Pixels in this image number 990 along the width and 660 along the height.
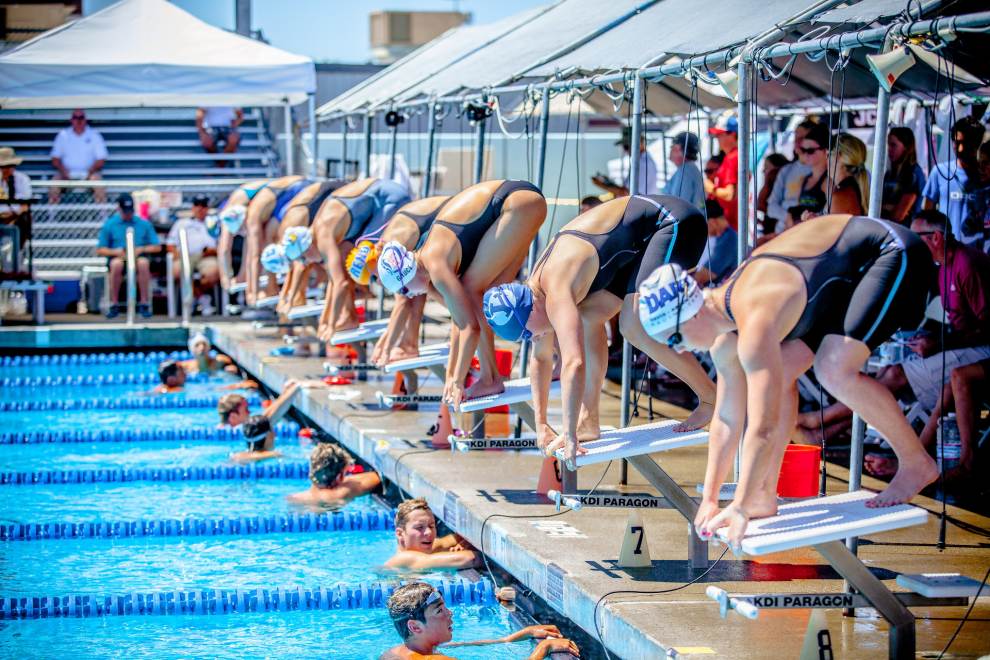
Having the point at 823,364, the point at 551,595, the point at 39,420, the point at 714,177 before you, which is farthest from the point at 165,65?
the point at 823,364

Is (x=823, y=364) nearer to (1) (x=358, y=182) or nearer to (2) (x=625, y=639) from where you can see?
(2) (x=625, y=639)

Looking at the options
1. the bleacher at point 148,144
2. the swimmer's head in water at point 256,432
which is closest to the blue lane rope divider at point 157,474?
the swimmer's head in water at point 256,432

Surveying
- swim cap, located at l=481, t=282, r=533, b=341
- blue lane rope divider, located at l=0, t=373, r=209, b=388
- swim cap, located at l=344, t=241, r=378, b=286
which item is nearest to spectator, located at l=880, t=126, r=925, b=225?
swim cap, located at l=344, t=241, r=378, b=286

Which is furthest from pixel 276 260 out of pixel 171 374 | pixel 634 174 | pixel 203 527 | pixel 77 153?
pixel 77 153

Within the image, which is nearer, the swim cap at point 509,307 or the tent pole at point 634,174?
the swim cap at point 509,307

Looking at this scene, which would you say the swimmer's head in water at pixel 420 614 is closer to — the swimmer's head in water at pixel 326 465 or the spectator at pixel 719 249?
the swimmer's head in water at pixel 326 465

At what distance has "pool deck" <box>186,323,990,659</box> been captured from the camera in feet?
15.2

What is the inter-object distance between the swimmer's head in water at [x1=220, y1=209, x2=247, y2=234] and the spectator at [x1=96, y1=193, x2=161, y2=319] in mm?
2665

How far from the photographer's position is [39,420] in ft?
40.0

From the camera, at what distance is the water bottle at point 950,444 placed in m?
7.18

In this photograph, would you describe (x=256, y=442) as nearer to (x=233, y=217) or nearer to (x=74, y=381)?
(x=233, y=217)

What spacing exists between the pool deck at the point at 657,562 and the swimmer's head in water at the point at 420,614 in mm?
513

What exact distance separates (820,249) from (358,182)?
7.17 meters

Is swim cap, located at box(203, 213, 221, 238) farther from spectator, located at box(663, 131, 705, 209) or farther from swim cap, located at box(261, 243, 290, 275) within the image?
spectator, located at box(663, 131, 705, 209)
